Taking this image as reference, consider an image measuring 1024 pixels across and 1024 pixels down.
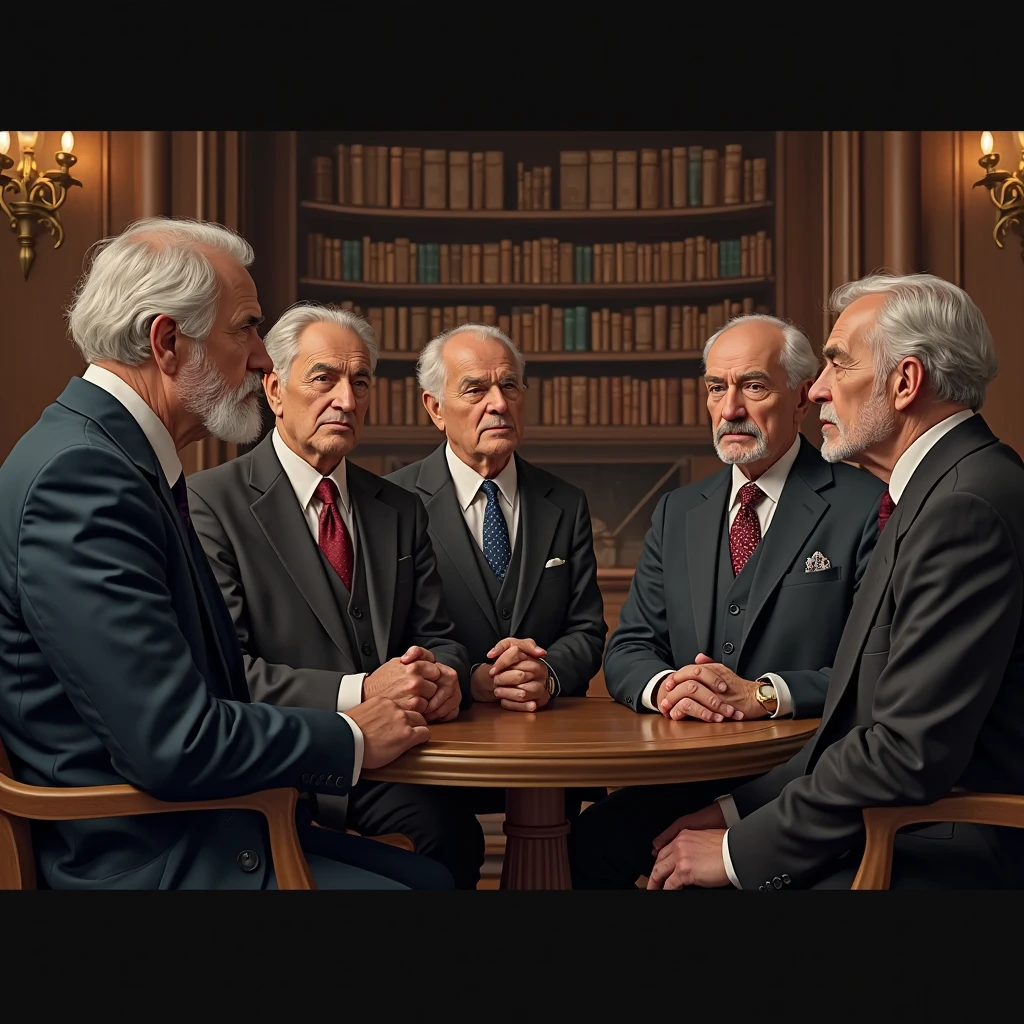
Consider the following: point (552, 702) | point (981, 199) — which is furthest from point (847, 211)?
point (552, 702)

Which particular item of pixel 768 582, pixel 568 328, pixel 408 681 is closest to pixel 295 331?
pixel 408 681

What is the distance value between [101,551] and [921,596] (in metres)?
1.35

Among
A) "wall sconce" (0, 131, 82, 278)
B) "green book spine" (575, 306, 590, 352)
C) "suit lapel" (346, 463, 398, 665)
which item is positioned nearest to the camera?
"suit lapel" (346, 463, 398, 665)

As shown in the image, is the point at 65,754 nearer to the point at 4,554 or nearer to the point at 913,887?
the point at 4,554

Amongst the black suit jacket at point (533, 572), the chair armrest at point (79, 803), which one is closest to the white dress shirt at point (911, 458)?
the chair armrest at point (79, 803)

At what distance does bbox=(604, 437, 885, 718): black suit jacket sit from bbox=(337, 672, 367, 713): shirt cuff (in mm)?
665

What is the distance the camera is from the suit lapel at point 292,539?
2824mm

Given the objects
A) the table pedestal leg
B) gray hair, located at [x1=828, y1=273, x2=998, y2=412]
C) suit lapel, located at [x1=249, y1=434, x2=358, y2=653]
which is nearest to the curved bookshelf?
suit lapel, located at [x1=249, y1=434, x2=358, y2=653]

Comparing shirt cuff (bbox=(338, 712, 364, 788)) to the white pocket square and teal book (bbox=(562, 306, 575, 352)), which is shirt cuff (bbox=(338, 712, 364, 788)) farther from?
teal book (bbox=(562, 306, 575, 352))

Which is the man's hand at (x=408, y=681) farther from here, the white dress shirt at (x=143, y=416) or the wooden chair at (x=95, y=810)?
the wooden chair at (x=95, y=810)

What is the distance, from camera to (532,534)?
3451mm

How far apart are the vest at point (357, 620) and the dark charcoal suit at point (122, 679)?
659 mm

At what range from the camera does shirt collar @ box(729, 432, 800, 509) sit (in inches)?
125

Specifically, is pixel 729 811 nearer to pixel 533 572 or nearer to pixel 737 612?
pixel 737 612
